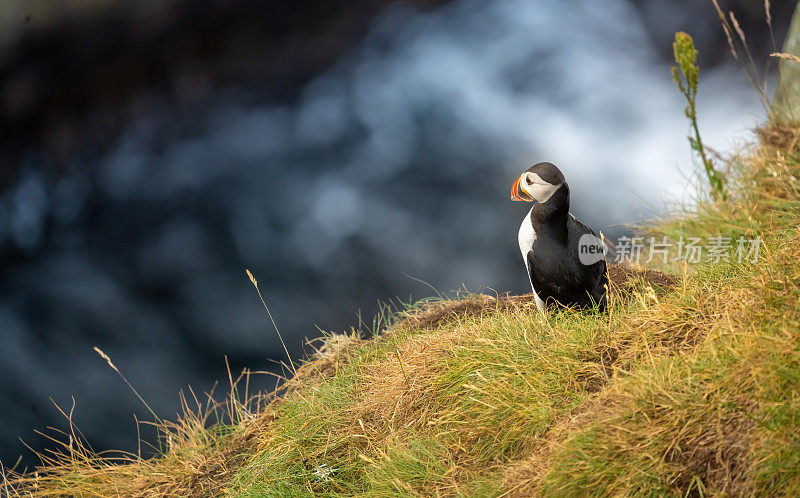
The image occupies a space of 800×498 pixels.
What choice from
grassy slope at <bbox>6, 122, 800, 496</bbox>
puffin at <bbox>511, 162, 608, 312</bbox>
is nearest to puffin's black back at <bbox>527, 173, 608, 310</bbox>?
puffin at <bbox>511, 162, 608, 312</bbox>

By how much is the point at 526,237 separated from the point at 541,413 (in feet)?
Answer: 4.39

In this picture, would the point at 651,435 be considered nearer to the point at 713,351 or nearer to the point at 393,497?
the point at 713,351

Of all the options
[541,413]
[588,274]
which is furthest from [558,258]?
[541,413]

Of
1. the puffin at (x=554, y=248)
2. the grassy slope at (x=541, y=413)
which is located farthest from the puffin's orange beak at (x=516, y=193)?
the grassy slope at (x=541, y=413)

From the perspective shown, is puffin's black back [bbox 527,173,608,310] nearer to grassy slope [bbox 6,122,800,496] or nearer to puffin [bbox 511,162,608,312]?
puffin [bbox 511,162,608,312]

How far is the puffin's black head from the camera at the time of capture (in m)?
3.67

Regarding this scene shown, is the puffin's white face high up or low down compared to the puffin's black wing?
up

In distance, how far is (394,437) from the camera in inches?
130

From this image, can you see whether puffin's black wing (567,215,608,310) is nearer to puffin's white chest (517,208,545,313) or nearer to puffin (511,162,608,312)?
puffin (511,162,608,312)

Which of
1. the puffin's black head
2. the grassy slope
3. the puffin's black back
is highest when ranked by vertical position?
the puffin's black head

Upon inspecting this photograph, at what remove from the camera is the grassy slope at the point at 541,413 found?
223 centimetres

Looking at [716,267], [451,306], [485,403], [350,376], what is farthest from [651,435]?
[451,306]

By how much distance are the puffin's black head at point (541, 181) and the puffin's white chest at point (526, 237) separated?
179 millimetres

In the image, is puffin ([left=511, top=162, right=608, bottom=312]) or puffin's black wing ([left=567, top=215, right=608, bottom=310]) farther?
puffin's black wing ([left=567, top=215, right=608, bottom=310])
